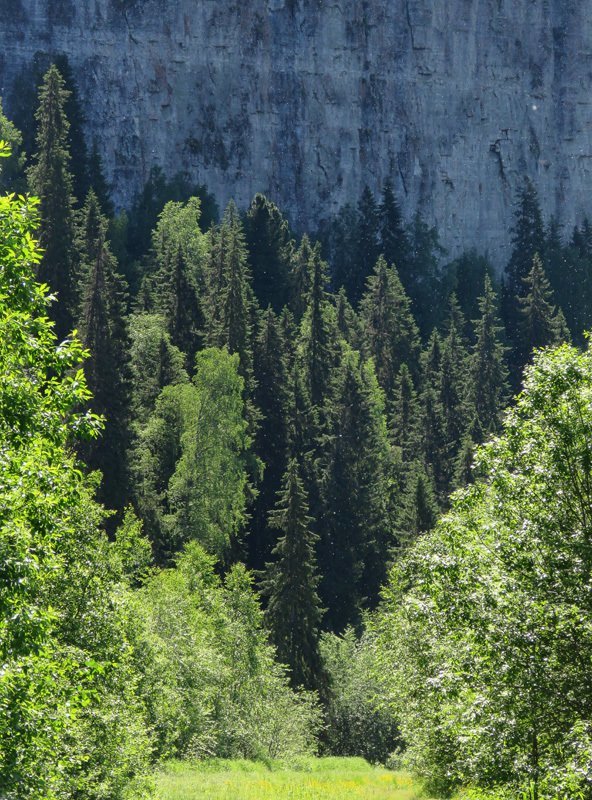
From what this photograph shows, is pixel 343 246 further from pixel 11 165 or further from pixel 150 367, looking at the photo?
pixel 150 367

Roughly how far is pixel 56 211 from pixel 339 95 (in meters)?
50.3

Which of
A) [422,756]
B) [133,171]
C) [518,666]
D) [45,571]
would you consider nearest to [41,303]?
[45,571]

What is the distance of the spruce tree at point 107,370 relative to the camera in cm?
6153

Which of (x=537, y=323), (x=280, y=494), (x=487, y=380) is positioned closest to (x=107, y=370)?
(x=280, y=494)

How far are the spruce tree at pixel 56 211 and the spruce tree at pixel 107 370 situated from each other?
1049 millimetres

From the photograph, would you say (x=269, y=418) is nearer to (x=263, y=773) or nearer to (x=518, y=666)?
(x=263, y=773)

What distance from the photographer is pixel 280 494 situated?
71938 millimetres

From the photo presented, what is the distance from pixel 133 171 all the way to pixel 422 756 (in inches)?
3366

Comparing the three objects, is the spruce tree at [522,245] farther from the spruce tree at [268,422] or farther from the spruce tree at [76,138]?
the spruce tree at [268,422]

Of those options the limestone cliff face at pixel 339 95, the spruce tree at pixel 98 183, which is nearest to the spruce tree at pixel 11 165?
the spruce tree at pixel 98 183

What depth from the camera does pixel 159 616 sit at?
4322 centimetres

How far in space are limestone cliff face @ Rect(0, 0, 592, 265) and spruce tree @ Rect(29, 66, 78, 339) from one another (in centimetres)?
2639

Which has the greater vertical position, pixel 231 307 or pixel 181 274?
pixel 181 274

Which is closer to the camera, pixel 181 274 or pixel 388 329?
pixel 181 274
